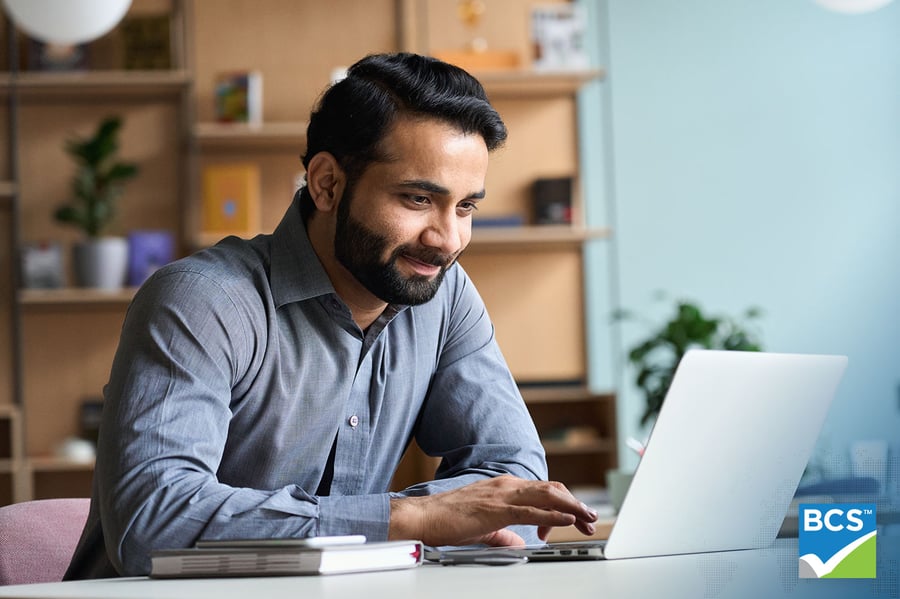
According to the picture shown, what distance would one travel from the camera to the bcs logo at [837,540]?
1.09 meters

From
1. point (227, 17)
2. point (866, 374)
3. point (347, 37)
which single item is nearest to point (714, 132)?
point (866, 374)

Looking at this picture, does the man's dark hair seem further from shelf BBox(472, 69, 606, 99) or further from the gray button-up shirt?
shelf BBox(472, 69, 606, 99)

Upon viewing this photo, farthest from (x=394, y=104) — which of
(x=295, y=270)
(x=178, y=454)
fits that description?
(x=178, y=454)

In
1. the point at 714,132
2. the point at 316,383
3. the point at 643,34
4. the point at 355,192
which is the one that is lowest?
the point at 316,383

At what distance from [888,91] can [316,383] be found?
11.2 feet

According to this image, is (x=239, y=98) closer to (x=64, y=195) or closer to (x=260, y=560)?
(x=64, y=195)

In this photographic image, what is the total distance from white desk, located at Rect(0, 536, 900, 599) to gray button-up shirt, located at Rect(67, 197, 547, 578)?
0.51 ft

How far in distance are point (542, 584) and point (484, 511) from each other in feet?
0.90

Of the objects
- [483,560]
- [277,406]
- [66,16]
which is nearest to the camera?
[483,560]

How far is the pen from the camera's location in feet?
3.86

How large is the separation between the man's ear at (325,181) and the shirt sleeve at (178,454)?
0.31 m

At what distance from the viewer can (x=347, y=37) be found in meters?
4.46

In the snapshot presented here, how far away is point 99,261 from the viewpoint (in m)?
4.16

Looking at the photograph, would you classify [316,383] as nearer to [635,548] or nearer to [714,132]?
[635,548]
